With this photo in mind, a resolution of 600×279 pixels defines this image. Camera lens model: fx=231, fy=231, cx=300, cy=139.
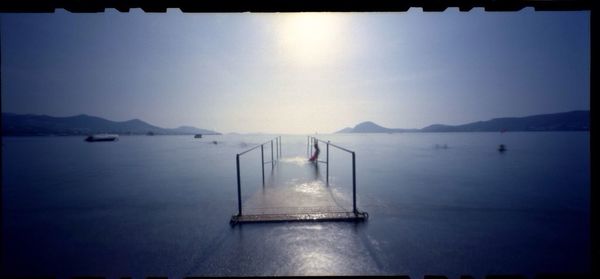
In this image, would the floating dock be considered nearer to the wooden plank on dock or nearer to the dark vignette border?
the wooden plank on dock

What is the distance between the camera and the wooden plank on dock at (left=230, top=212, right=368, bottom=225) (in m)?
5.93

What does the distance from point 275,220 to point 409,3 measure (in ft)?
17.7

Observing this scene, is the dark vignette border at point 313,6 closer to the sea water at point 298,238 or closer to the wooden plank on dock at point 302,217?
the sea water at point 298,238

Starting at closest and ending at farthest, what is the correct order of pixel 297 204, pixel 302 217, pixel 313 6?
pixel 313 6
pixel 302 217
pixel 297 204

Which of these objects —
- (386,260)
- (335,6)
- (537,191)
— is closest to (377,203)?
(386,260)

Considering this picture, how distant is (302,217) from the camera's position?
598cm

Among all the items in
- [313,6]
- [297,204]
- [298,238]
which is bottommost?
[298,238]

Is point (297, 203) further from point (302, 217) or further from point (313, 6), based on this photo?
point (313, 6)

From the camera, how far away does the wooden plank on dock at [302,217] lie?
593cm

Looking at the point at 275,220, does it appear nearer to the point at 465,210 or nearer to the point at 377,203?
the point at 377,203

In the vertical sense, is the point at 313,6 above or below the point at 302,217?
above

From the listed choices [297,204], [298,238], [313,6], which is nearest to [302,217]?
[298,238]

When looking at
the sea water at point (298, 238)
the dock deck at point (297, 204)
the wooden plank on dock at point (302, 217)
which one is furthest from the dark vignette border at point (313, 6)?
the dock deck at point (297, 204)

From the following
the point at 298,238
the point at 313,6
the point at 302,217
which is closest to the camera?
the point at 313,6
